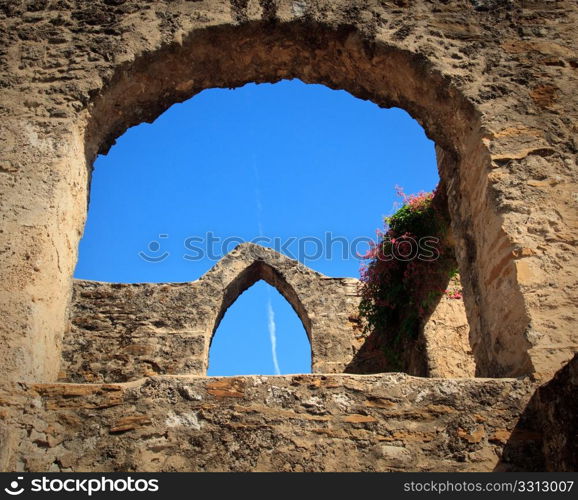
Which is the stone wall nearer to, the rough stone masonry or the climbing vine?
the climbing vine

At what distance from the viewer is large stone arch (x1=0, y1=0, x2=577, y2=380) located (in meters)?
2.78

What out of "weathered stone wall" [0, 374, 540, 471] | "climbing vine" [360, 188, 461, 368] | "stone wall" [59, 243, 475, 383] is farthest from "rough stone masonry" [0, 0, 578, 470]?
"stone wall" [59, 243, 475, 383]

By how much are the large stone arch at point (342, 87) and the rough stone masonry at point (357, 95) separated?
1cm

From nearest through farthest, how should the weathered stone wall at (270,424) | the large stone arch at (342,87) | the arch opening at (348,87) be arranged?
the weathered stone wall at (270,424) < the large stone arch at (342,87) < the arch opening at (348,87)

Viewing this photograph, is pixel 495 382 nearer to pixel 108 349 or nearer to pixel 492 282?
pixel 492 282

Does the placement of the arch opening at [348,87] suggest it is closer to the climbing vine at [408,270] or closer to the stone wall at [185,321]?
the climbing vine at [408,270]

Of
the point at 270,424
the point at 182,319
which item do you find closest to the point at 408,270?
the point at 182,319

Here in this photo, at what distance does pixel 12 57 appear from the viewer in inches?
135

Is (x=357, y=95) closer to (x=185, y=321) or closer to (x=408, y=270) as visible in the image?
(x=408, y=270)

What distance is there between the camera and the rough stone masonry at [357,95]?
2445 millimetres

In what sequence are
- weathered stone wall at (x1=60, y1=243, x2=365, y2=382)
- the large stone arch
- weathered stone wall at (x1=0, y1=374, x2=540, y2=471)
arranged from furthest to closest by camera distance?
weathered stone wall at (x1=60, y1=243, x2=365, y2=382), the large stone arch, weathered stone wall at (x1=0, y1=374, x2=540, y2=471)

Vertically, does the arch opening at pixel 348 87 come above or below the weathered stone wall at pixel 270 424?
above

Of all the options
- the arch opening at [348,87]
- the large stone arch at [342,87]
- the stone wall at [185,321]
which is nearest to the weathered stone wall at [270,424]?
the large stone arch at [342,87]
